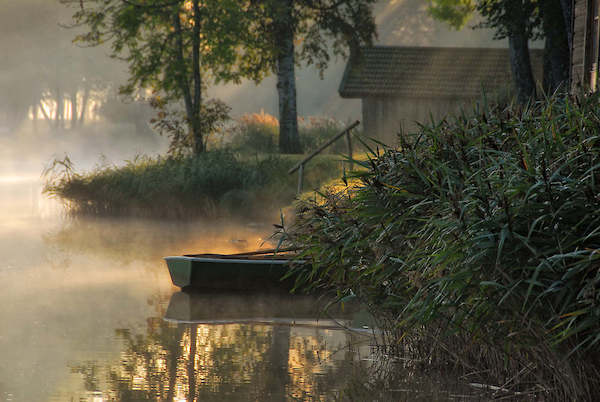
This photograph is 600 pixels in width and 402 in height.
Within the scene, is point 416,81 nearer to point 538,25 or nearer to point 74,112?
point 538,25

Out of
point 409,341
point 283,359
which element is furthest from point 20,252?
point 409,341

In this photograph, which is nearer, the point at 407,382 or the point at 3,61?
the point at 407,382

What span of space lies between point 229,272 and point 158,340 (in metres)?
2.41

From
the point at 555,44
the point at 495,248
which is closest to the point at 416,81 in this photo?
the point at 555,44

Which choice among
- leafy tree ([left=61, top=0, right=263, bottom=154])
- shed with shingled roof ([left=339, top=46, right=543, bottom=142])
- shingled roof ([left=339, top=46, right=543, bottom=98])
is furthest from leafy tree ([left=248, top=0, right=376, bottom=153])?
shed with shingled roof ([left=339, top=46, right=543, bottom=142])

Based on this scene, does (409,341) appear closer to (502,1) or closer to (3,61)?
(502,1)

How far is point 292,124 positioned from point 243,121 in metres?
4.22

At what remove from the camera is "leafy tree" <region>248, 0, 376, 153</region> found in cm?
2397

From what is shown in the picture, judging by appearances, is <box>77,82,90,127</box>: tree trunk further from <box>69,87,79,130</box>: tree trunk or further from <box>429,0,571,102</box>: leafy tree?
<box>429,0,571,102</box>: leafy tree

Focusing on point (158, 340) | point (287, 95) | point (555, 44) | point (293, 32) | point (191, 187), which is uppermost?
point (293, 32)

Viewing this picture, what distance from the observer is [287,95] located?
25922 mm

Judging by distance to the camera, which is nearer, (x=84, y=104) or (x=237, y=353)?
(x=237, y=353)

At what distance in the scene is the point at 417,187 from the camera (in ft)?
21.7

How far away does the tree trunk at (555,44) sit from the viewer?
17641 mm
